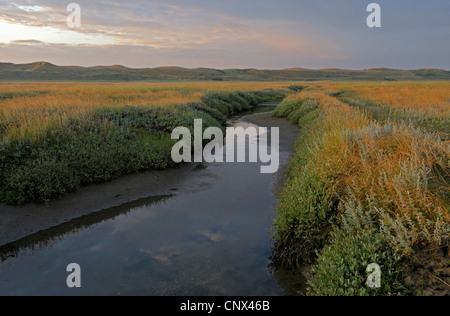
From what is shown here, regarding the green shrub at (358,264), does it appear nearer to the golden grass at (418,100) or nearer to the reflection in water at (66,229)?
the reflection in water at (66,229)

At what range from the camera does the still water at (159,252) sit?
17.3 feet

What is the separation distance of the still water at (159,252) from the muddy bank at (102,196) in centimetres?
39

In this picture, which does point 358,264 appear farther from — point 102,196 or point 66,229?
point 102,196

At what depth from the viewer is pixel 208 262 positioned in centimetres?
596

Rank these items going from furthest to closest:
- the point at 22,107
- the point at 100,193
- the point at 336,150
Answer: the point at 22,107, the point at 100,193, the point at 336,150

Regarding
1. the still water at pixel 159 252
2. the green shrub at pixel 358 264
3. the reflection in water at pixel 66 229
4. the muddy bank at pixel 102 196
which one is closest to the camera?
the green shrub at pixel 358 264

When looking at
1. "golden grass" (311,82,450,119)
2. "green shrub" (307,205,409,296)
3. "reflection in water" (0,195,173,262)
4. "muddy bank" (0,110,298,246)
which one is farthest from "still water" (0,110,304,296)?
"golden grass" (311,82,450,119)

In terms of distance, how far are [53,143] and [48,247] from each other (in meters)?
5.00

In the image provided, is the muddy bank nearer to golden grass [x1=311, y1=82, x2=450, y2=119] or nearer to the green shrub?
the green shrub

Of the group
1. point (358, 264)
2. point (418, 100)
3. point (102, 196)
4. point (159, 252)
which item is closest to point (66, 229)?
point (102, 196)

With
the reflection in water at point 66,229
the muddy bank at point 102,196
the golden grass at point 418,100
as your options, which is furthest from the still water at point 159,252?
the golden grass at point 418,100

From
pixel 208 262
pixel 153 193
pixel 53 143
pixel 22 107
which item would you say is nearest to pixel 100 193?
pixel 153 193
